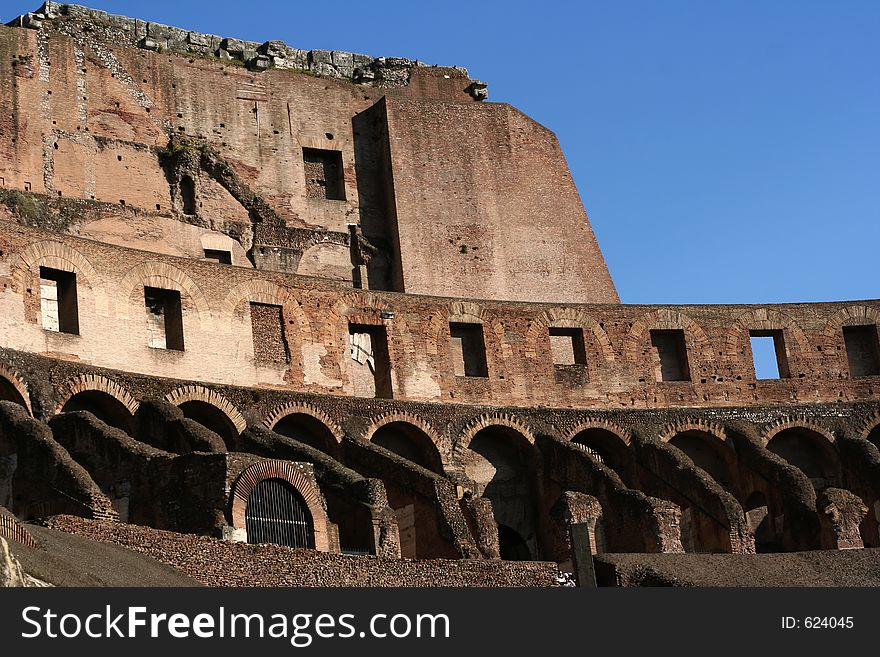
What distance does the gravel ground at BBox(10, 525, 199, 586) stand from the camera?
2078 cm

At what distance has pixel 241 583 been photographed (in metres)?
25.9

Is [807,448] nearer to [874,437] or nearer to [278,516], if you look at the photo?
[874,437]

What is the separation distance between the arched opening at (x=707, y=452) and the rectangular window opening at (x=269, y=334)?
911 centimetres

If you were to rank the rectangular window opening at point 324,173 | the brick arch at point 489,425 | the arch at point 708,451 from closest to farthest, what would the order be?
the brick arch at point 489,425 < the arch at point 708,451 < the rectangular window opening at point 324,173

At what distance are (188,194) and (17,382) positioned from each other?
14.0 meters

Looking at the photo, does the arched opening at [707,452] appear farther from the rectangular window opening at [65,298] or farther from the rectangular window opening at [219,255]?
the rectangular window opening at [65,298]

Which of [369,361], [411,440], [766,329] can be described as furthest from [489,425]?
[766,329]

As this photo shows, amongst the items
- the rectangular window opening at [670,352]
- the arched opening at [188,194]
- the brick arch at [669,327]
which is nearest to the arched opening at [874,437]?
the brick arch at [669,327]

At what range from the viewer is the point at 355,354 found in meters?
40.2

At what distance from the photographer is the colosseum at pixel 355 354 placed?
29891 mm

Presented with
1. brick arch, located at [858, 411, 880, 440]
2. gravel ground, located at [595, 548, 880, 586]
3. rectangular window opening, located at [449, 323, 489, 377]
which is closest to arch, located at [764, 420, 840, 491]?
brick arch, located at [858, 411, 880, 440]

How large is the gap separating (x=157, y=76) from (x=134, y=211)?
4.73m

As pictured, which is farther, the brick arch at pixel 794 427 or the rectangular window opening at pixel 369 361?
the brick arch at pixel 794 427

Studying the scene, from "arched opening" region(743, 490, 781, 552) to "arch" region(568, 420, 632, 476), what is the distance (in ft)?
9.16
